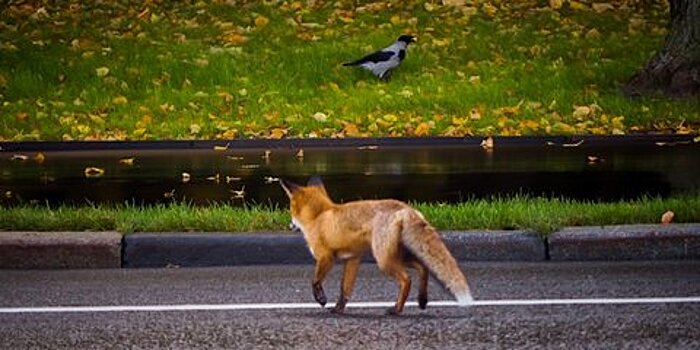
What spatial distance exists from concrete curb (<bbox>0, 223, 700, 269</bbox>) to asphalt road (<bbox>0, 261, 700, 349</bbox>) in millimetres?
172

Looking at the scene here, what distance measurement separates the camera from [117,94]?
17109 millimetres

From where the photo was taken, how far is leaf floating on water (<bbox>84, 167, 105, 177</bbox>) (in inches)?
505

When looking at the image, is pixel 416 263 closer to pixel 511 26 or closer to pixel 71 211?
pixel 71 211

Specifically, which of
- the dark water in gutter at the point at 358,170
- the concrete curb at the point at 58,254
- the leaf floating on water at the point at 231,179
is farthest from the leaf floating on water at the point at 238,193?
the concrete curb at the point at 58,254

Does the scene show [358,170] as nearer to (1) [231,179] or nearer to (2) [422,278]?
(1) [231,179]

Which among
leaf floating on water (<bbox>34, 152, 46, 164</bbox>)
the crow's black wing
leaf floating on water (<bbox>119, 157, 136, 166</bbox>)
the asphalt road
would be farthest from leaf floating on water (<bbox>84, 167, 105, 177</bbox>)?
the crow's black wing

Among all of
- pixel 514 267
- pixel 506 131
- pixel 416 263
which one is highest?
pixel 416 263

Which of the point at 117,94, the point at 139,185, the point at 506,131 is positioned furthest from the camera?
the point at 117,94

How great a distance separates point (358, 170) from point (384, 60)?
15.6 ft

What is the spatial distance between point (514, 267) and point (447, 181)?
13.5ft

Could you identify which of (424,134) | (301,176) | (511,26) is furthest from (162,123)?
(511,26)

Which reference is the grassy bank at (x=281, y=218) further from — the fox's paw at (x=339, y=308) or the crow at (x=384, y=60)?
the crow at (x=384, y=60)

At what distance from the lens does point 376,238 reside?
18.6 feet

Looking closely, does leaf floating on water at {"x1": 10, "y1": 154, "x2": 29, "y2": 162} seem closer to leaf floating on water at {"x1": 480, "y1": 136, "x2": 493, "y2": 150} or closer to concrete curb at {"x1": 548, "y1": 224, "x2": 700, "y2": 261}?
leaf floating on water at {"x1": 480, "y1": 136, "x2": 493, "y2": 150}
